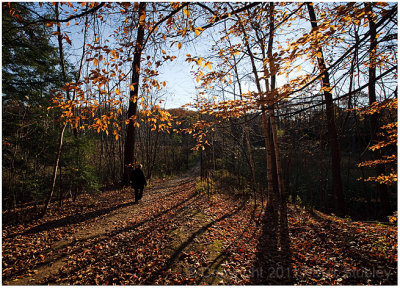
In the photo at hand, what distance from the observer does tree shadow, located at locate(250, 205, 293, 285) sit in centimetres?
339

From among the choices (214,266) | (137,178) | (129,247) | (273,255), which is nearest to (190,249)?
(214,266)

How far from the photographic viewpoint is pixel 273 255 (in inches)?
165

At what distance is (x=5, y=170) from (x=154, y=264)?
16.8 ft

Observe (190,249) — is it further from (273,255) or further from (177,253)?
(273,255)

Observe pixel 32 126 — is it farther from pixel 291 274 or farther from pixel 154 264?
Answer: pixel 291 274

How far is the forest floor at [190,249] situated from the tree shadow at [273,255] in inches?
0.8

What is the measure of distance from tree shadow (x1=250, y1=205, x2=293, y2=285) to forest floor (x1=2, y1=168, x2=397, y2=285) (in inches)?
0.8

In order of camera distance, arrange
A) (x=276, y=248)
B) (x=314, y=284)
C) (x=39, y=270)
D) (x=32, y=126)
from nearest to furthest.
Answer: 1. (x=314, y=284)
2. (x=39, y=270)
3. (x=276, y=248)
4. (x=32, y=126)

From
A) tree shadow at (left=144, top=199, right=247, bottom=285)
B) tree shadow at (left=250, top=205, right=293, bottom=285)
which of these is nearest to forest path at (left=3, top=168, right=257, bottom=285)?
tree shadow at (left=144, top=199, right=247, bottom=285)

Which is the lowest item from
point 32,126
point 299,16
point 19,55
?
point 32,126

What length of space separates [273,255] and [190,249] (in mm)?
1888

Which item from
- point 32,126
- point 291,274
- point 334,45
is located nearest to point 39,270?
point 32,126

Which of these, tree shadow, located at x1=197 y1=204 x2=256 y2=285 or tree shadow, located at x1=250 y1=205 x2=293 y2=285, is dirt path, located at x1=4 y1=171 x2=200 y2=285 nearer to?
tree shadow, located at x1=197 y1=204 x2=256 y2=285

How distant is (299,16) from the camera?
3.75 metres
